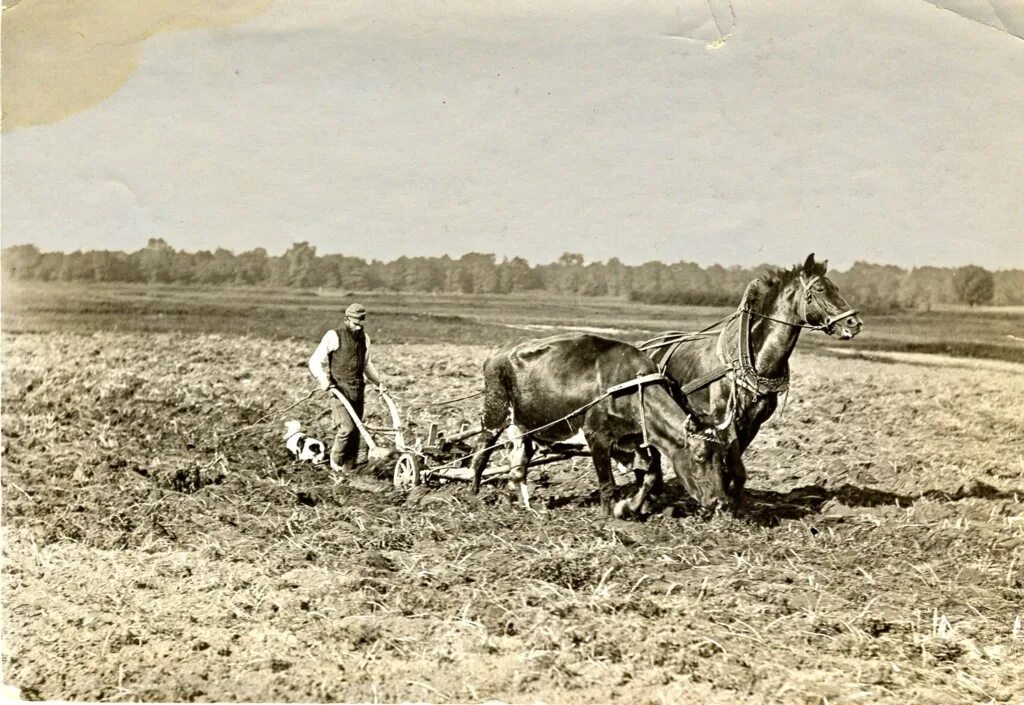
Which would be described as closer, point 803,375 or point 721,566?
point 721,566

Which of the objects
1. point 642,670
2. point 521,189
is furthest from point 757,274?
point 642,670

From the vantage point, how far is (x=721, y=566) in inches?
173

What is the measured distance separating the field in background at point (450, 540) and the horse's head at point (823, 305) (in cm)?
71

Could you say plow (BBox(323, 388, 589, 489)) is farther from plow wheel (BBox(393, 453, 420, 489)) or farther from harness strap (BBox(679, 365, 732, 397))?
harness strap (BBox(679, 365, 732, 397))

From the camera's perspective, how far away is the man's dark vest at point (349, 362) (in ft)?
17.6

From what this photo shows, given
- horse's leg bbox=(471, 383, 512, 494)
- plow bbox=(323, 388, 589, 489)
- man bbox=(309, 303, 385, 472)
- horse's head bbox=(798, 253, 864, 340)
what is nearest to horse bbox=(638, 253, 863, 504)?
horse's head bbox=(798, 253, 864, 340)

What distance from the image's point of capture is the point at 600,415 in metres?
4.92

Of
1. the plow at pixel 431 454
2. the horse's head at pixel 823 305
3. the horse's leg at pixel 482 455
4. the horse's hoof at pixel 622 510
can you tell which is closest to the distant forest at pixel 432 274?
the horse's head at pixel 823 305

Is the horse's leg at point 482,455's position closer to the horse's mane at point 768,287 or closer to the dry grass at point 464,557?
the dry grass at point 464,557

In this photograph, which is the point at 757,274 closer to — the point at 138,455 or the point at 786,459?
the point at 786,459

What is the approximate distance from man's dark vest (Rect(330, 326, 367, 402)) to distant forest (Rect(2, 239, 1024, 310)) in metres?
0.37

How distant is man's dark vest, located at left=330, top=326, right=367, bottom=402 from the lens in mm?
5363

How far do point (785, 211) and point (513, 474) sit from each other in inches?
86.3

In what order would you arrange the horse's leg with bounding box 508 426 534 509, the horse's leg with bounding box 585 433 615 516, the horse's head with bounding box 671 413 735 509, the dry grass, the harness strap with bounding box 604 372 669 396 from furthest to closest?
1. the horse's leg with bounding box 508 426 534 509
2. the horse's leg with bounding box 585 433 615 516
3. the harness strap with bounding box 604 372 669 396
4. the horse's head with bounding box 671 413 735 509
5. the dry grass
